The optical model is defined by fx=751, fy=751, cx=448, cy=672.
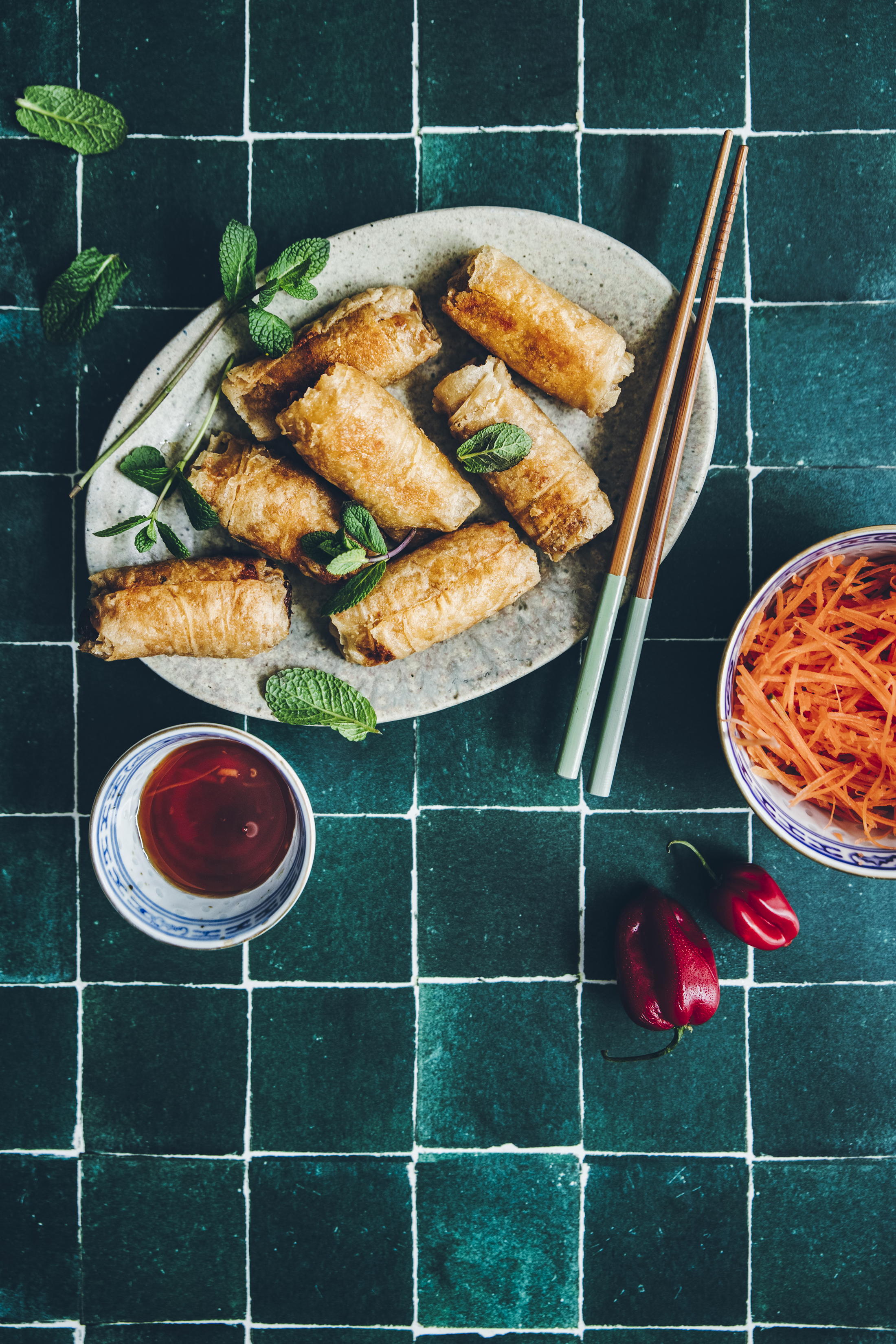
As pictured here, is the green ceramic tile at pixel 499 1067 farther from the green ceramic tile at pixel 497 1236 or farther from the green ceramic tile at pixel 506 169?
the green ceramic tile at pixel 506 169

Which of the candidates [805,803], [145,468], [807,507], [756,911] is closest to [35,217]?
[145,468]

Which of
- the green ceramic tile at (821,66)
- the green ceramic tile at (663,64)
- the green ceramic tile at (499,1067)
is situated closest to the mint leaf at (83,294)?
the green ceramic tile at (663,64)

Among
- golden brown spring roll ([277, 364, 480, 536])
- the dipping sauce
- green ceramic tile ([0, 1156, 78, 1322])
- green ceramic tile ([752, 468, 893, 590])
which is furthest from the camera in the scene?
green ceramic tile ([0, 1156, 78, 1322])

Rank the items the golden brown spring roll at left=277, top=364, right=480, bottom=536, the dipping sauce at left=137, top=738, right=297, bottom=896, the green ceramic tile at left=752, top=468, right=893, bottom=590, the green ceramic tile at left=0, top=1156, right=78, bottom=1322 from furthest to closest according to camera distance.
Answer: the green ceramic tile at left=0, top=1156, right=78, bottom=1322
the green ceramic tile at left=752, top=468, right=893, bottom=590
the dipping sauce at left=137, top=738, right=297, bottom=896
the golden brown spring roll at left=277, top=364, right=480, bottom=536

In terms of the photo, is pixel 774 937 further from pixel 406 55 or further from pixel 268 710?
pixel 406 55

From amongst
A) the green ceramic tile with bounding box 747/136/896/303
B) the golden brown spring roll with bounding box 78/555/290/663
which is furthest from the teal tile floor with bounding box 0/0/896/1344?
the golden brown spring roll with bounding box 78/555/290/663

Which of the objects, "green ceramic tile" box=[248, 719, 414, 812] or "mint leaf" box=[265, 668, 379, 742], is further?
"green ceramic tile" box=[248, 719, 414, 812]

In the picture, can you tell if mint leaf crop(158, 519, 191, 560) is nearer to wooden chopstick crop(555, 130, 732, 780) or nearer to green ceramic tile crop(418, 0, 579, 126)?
wooden chopstick crop(555, 130, 732, 780)

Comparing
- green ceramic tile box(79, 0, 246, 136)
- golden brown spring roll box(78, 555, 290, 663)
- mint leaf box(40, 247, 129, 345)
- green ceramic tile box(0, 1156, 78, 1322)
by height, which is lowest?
green ceramic tile box(0, 1156, 78, 1322)
